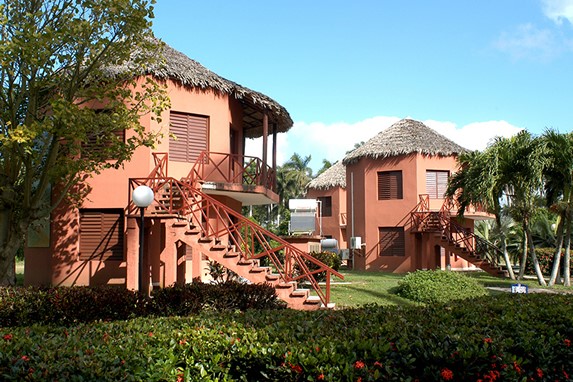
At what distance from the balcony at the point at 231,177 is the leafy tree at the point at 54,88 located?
116 inches

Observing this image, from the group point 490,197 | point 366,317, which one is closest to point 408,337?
point 366,317

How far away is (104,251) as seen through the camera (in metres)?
14.5

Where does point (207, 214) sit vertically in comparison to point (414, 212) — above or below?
below

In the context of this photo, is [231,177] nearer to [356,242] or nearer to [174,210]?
[174,210]

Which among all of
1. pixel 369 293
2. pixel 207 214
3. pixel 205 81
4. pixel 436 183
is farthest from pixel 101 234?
pixel 436 183

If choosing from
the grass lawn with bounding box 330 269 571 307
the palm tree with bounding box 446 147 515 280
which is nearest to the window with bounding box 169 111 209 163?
the grass lawn with bounding box 330 269 571 307

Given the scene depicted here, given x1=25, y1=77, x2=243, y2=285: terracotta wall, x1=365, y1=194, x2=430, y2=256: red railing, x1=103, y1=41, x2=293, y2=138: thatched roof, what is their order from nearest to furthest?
x1=25, y1=77, x2=243, y2=285: terracotta wall
x1=103, y1=41, x2=293, y2=138: thatched roof
x1=365, y1=194, x2=430, y2=256: red railing

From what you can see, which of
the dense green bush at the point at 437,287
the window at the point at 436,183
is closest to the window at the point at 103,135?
the dense green bush at the point at 437,287

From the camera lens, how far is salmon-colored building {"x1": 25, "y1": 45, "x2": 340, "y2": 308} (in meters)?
12.6

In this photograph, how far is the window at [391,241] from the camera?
26406 mm

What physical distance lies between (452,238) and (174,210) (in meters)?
15.1

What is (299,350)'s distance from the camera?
15.3 ft

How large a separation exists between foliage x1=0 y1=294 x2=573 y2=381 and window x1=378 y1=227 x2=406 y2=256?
2048cm

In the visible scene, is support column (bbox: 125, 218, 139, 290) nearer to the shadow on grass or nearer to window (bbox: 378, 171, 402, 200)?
the shadow on grass
